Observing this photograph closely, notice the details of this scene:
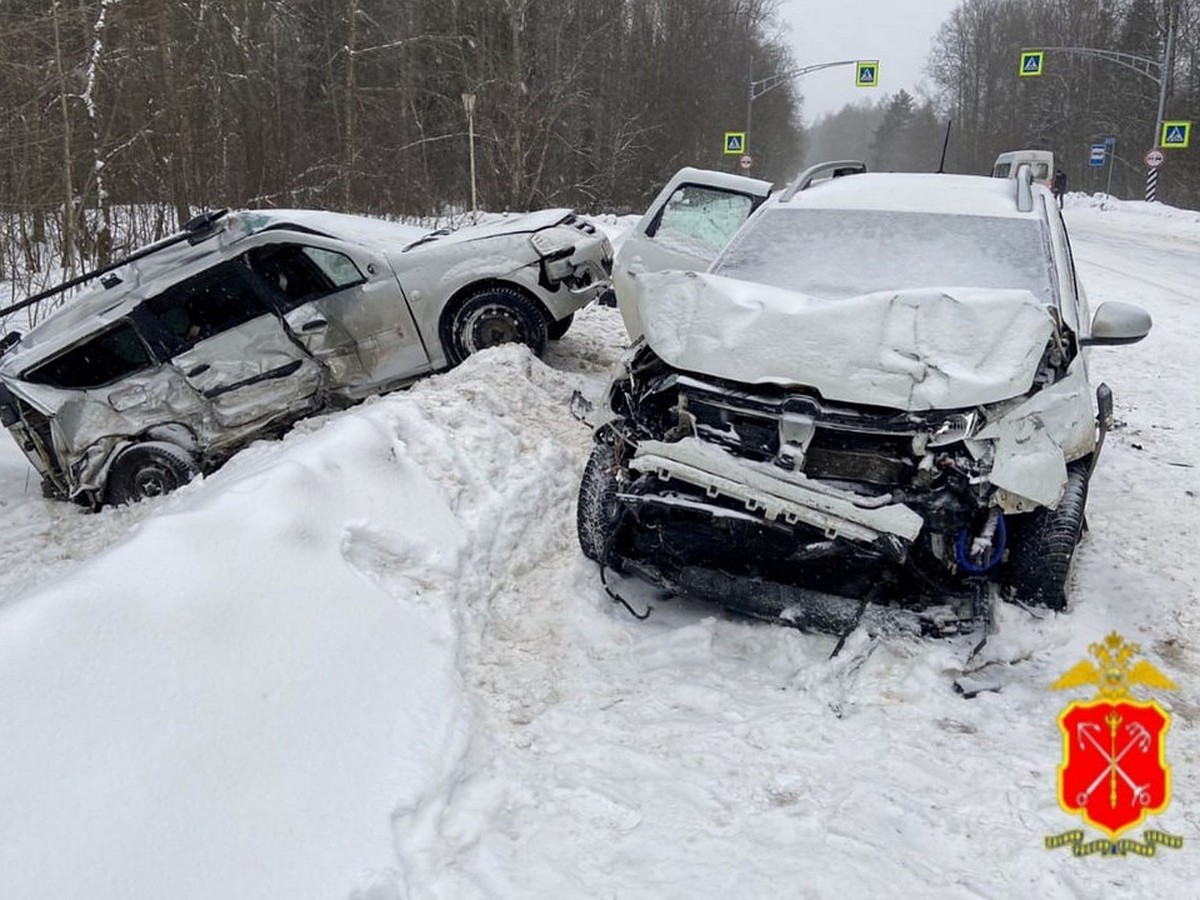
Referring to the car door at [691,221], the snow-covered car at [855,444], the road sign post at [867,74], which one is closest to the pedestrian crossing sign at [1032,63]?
the road sign post at [867,74]

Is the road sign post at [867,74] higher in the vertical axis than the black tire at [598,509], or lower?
higher

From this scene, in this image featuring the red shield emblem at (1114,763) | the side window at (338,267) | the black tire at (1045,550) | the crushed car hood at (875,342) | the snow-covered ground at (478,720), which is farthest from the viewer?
the side window at (338,267)

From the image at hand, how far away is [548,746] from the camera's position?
3.24m

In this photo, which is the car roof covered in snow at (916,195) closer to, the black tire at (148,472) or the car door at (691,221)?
the car door at (691,221)

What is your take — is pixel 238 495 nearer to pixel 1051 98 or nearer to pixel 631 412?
pixel 631 412

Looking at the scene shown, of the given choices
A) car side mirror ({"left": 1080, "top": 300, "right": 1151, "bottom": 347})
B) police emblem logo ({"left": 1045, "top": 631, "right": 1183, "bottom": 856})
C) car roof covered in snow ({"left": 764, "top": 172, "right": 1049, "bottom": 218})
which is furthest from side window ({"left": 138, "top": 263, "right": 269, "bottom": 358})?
police emblem logo ({"left": 1045, "top": 631, "right": 1183, "bottom": 856})

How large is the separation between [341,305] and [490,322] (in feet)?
3.86

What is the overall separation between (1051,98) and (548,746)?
63.3m

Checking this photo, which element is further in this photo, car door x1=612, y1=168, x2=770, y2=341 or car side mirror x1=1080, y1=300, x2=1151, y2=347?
car door x1=612, y1=168, x2=770, y2=341

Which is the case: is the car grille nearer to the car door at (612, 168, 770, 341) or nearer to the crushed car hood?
the crushed car hood

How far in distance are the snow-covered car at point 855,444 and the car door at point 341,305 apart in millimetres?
3444

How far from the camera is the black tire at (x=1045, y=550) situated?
3.74 meters

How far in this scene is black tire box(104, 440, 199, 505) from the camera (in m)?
6.93

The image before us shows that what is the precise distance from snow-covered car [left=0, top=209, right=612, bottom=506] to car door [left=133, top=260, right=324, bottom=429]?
0.03 ft
